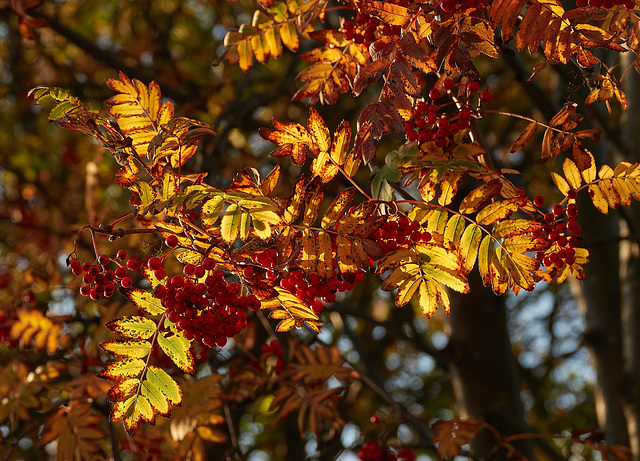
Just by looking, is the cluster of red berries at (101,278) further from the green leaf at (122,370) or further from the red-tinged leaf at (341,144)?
the red-tinged leaf at (341,144)

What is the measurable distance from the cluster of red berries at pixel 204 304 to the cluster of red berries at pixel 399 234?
0.40m

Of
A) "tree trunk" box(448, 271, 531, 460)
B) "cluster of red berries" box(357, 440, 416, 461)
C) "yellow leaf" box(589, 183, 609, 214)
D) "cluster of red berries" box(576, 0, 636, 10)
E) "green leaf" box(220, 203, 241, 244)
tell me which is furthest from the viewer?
"tree trunk" box(448, 271, 531, 460)

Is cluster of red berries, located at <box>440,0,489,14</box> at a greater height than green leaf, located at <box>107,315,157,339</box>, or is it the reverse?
cluster of red berries, located at <box>440,0,489,14</box>

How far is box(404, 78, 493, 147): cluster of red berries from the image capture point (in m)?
1.56

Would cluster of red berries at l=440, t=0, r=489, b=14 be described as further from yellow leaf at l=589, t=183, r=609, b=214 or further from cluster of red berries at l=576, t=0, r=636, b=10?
yellow leaf at l=589, t=183, r=609, b=214

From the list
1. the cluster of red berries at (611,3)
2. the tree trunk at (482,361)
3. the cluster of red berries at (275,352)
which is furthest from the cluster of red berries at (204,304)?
the tree trunk at (482,361)

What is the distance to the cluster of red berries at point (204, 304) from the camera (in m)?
1.55

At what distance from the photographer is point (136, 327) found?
1.70 meters

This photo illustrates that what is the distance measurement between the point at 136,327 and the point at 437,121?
3.46ft

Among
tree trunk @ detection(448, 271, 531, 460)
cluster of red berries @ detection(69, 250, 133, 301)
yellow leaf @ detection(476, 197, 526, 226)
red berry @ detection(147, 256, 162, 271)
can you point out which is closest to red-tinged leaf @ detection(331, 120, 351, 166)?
yellow leaf @ detection(476, 197, 526, 226)

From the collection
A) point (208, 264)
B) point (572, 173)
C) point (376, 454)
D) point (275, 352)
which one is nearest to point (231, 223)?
point (208, 264)

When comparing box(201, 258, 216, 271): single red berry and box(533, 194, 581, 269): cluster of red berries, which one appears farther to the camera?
box(533, 194, 581, 269): cluster of red berries

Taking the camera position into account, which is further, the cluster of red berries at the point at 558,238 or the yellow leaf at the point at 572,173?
the yellow leaf at the point at 572,173

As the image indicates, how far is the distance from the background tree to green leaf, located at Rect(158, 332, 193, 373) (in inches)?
0.5
